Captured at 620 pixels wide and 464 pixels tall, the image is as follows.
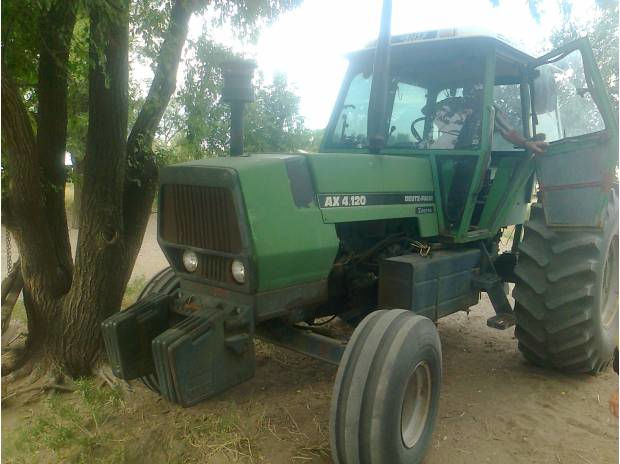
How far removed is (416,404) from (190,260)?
1.51m

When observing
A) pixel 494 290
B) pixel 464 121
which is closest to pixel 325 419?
pixel 494 290

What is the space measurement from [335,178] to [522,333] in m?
1.99

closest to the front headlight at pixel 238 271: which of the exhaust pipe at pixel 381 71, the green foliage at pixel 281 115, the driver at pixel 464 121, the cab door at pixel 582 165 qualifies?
the exhaust pipe at pixel 381 71

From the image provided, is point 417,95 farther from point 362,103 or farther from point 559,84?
point 559,84

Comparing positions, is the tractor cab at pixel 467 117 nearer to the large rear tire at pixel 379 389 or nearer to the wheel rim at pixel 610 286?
the wheel rim at pixel 610 286

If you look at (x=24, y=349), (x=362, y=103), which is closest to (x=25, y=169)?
(x=24, y=349)

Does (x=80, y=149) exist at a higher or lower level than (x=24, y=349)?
higher

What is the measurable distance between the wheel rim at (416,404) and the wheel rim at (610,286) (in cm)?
208

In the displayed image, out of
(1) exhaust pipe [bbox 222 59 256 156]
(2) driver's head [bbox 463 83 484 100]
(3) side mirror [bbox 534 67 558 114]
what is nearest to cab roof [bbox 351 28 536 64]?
(2) driver's head [bbox 463 83 484 100]

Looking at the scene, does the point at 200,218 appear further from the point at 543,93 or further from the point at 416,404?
the point at 543,93

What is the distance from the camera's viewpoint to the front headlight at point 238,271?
9.21 feet

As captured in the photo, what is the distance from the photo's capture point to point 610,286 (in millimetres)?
4418

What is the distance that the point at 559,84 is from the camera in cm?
520

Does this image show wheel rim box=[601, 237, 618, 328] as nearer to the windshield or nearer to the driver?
the driver
